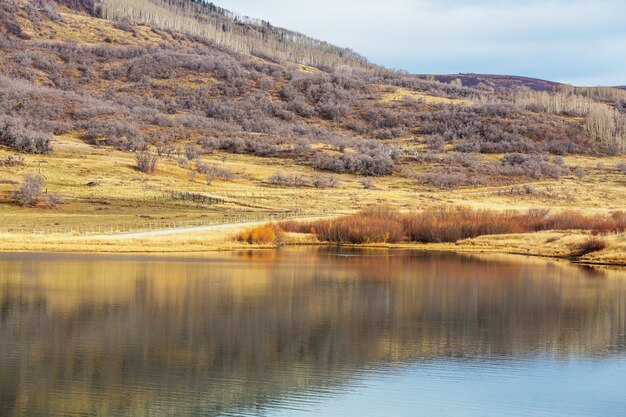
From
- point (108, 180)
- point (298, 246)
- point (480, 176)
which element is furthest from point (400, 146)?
point (298, 246)

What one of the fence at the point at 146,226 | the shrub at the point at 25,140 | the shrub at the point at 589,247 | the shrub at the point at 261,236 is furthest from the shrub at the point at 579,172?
the shrub at the point at 25,140

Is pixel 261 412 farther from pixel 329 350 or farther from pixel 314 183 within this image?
pixel 314 183

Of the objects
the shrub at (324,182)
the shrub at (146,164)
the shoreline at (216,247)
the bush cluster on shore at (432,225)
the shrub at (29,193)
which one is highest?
the shrub at (146,164)

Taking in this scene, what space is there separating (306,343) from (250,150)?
394 ft

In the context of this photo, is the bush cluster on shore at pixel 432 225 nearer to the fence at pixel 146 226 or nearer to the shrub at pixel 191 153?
the fence at pixel 146 226

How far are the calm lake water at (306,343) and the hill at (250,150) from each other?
3558cm

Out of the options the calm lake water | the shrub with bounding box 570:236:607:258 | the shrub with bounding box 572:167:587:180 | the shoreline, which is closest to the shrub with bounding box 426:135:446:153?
the shrub with bounding box 572:167:587:180

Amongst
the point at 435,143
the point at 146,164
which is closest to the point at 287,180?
the point at 146,164

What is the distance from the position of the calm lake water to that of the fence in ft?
63.7

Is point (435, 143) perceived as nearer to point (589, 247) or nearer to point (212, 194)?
point (212, 194)

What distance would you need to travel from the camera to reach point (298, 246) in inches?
2576

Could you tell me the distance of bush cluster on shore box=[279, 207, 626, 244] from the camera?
68.4 metres

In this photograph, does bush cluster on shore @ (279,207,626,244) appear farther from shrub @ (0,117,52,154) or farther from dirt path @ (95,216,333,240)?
shrub @ (0,117,52,154)

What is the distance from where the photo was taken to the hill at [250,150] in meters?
89.8
